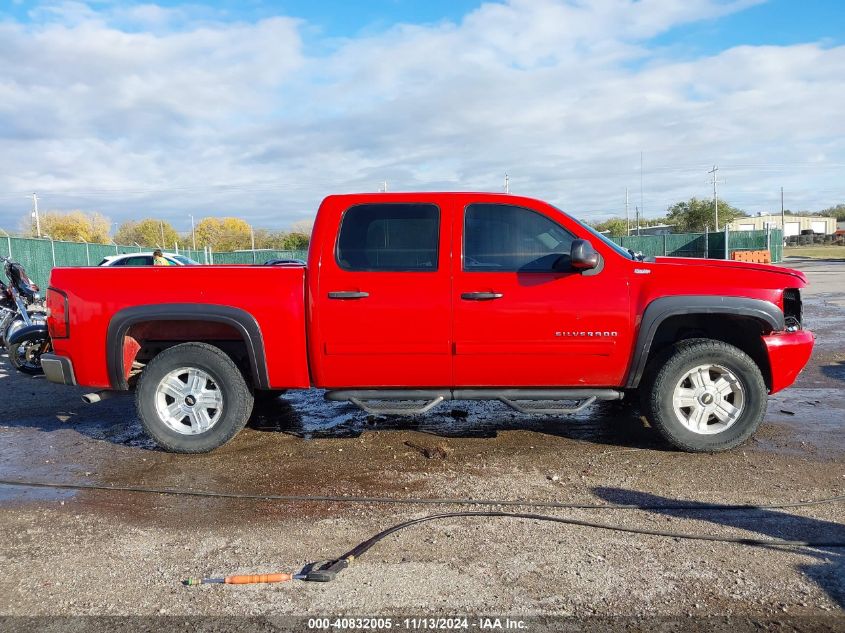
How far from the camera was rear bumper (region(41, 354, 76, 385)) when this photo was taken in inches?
191

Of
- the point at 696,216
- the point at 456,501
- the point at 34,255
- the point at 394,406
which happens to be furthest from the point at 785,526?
the point at 696,216

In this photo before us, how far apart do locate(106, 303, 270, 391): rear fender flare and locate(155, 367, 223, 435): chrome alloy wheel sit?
417 mm

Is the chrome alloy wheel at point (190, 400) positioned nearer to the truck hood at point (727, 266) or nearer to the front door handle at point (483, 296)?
the front door handle at point (483, 296)

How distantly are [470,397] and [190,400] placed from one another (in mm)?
2194

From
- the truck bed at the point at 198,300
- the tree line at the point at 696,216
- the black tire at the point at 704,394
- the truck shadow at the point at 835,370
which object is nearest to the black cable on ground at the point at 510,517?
the black tire at the point at 704,394

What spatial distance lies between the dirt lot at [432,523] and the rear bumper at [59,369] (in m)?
0.66

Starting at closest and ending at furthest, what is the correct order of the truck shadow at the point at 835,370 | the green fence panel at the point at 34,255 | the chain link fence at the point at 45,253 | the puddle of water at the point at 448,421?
the puddle of water at the point at 448,421 → the truck shadow at the point at 835,370 → the chain link fence at the point at 45,253 → the green fence panel at the point at 34,255

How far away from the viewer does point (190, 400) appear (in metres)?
4.95

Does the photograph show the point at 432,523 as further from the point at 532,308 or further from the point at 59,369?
the point at 59,369

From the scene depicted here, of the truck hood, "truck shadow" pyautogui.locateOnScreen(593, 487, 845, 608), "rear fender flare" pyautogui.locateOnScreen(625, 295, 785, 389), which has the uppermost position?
the truck hood

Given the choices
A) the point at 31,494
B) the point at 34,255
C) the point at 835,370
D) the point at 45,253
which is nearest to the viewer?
the point at 31,494

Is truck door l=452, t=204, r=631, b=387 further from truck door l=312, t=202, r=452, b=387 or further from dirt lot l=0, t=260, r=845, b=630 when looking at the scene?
dirt lot l=0, t=260, r=845, b=630

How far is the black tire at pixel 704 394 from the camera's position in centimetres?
467

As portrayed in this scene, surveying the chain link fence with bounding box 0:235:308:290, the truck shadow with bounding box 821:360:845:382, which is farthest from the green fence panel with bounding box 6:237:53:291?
the truck shadow with bounding box 821:360:845:382
